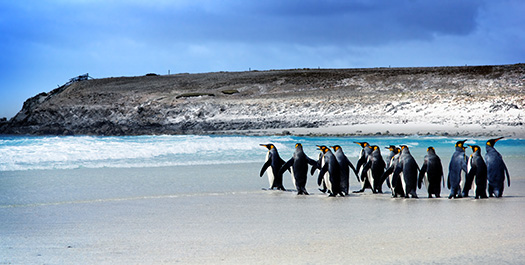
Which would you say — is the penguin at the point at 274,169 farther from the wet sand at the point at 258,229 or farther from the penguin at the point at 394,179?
the penguin at the point at 394,179

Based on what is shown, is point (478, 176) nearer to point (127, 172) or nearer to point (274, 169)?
point (274, 169)

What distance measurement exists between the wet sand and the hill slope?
1924 centimetres

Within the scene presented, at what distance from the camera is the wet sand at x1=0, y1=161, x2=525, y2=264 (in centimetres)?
386

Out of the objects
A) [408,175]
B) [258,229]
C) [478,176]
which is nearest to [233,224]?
[258,229]

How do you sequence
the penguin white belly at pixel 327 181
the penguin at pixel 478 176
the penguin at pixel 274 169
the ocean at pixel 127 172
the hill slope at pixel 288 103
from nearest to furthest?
the penguin at pixel 478 176 < the penguin white belly at pixel 327 181 < the ocean at pixel 127 172 < the penguin at pixel 274 169 < the hill slope at pixel 288 103

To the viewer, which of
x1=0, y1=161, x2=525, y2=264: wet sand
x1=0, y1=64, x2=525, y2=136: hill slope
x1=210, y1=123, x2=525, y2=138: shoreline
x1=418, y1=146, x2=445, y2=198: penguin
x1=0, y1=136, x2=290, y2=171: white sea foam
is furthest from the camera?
x1=0, y1=64, x2=525, y2=136: hill slope

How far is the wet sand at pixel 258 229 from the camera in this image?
3859mm

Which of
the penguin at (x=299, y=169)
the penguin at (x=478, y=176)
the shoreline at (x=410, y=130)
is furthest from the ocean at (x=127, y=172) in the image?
the shoreline at (x=410, y=130)

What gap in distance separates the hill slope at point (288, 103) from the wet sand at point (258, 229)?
1924cm

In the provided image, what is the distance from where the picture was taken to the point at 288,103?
35906 millimetres

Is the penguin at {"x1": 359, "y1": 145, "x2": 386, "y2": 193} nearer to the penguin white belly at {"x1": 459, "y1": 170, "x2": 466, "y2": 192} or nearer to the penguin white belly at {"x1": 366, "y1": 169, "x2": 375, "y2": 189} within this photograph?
the penguin white belly at {"x1": 366, "y1": 169, "x2": 375, "y2": 189}

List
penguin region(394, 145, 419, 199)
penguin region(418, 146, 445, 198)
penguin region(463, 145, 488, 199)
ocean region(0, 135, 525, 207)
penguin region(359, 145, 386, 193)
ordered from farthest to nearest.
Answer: penguin region(359, 145, 386, 193)
ocean region(0, 135, 525, 207)
penguin region(418, 146, 445, 198)
penguin region(394, 145, 419, 199)
penguin region(463, 145, 488, 199)

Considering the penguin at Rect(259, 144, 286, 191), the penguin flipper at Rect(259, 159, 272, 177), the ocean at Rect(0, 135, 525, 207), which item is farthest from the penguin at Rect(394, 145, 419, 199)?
the penguin flipper at Rect(259, 159, 272, 177)

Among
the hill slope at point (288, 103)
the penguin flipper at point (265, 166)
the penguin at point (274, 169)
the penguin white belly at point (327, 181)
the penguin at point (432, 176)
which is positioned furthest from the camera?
the hill slope at point (288, 103)
